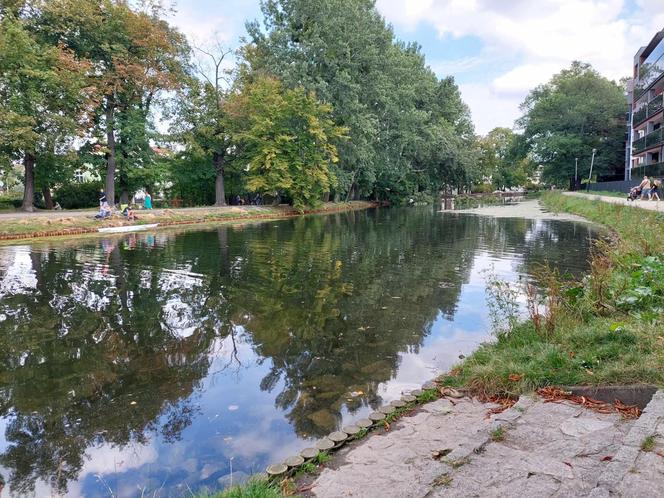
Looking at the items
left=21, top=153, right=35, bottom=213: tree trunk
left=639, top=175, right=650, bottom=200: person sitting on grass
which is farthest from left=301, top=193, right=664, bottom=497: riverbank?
left=21, top=153, right=35, bottom=213: tree trunk

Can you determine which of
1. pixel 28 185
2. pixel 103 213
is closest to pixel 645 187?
pixel 103 213

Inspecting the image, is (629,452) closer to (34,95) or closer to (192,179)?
(34,95)

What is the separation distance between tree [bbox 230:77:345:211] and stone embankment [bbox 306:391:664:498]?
31791 millimetres

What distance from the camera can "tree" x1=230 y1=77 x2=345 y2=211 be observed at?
34812 millimetres

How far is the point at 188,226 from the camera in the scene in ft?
89.9

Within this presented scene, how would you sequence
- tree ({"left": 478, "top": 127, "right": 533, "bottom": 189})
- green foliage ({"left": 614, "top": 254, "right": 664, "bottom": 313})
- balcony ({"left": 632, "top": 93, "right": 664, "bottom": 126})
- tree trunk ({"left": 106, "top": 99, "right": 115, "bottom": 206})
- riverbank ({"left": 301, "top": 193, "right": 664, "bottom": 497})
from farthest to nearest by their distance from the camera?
tree ({"left": 478, "top": 127, "right": 533, "bottom": 189})
balcony ({"left": 632, "top": 93, "right": 664, "bottom": 126})
tree trunk ({"left": 106, "top": 99, "right": 115, "bottom": 206})
green foliage ({"left": 614, "top": 254, "right": 664, "bottom": 313})
riverbank ({"left": 301, "top": 193, "right": 664, "bottom": 497})

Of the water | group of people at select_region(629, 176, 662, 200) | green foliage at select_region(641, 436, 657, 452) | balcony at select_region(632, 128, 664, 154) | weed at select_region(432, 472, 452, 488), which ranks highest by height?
balcony at select_region(632, 128, 664, 154)

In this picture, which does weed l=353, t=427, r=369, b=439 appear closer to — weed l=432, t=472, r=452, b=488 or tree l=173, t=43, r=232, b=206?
weed l=432, t=472, r=452, b=488

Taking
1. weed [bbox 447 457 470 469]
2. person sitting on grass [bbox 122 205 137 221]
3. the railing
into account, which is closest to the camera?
weed [bbox 447 457 470 469]

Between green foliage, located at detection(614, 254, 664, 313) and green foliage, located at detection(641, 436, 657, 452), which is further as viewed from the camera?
green foliage, located at detection(614, 254, 664, 313)

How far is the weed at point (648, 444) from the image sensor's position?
3.14 m

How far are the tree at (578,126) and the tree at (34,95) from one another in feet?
171

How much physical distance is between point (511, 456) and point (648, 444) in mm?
876

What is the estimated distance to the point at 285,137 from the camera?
35344 mm
